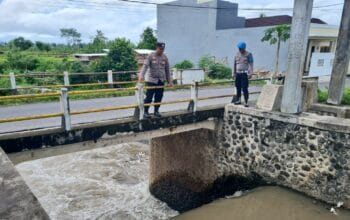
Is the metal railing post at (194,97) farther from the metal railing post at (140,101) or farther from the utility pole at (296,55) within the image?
the utility pole at (296,55)

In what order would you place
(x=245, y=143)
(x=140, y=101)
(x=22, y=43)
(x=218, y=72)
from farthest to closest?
(x=22, y=43) < (x=218, y=72) < (x=245, y=143) < (x=140, y=101)

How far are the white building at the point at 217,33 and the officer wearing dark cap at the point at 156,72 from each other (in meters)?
15.5

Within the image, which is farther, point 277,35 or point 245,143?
point 277,35

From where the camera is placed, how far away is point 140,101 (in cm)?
617

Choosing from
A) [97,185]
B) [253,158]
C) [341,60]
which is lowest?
[97,185]

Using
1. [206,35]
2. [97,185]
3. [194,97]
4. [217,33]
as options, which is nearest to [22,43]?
[206,35]

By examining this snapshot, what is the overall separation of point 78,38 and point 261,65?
198 feet

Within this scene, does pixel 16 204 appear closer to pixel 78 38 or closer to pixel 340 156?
pixel 340 156

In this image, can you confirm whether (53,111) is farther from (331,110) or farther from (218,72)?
(218,72)

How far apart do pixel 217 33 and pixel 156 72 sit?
61.9 feet

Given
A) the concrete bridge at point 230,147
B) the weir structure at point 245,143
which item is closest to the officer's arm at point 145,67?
the weir structure at point 245,143

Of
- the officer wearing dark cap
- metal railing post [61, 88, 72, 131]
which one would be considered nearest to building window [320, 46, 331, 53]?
the officer wearing dark cap

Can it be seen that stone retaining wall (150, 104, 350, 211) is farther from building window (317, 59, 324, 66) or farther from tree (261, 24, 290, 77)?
building window (317, 59, 324, 66)

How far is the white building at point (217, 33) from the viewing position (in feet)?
68.8
